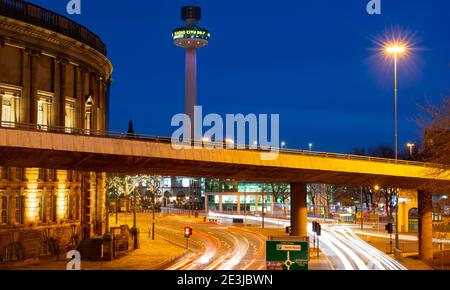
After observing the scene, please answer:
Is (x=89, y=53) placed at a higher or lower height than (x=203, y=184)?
higher

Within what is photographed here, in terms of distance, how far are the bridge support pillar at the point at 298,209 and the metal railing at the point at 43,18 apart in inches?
980

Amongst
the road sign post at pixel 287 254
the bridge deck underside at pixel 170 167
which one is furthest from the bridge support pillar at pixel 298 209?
the road sign post at pixel 287 254

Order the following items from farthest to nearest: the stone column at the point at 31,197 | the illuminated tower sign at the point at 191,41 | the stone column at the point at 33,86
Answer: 1. the illuminated tower sign at the point at 191,41
2. the stone column at the point at 33,86
3. the stone column at the point at 31,197

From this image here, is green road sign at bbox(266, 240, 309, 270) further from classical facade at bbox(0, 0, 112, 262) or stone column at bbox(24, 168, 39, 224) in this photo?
stone column at bbox(24, 168, 39, 224)

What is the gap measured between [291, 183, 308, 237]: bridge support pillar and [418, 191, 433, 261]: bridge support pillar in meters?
11.7

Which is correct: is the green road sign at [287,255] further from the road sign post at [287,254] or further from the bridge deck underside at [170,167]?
the bridge deck underside at [170,167]

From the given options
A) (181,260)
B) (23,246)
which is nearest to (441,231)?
(181,260)

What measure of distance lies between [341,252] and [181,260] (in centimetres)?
1740

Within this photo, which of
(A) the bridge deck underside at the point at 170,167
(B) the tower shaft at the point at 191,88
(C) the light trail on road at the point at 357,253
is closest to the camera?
(A) the bridge deck underside at the point at 170,167

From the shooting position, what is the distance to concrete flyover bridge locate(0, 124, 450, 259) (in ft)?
113

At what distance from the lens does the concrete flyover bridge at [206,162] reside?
1357 inches

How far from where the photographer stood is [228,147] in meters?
43.6

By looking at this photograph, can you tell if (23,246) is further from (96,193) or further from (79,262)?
(96,193)
